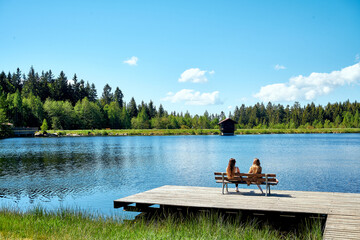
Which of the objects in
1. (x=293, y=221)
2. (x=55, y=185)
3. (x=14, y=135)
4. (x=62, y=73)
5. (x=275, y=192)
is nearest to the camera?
(x=293, y=221)

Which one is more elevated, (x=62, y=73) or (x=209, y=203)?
(x=62, y=73)

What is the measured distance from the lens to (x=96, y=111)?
121 metres

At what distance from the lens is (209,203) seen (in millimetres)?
10562

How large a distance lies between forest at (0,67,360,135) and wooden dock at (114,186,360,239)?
88.6m

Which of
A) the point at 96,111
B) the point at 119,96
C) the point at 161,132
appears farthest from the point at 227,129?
the point at 119,96

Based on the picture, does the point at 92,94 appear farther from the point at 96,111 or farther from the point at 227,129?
the point at 227,129

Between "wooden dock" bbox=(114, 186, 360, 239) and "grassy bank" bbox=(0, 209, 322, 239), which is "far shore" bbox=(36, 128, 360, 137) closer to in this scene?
"wooden dock" bbox=(114, 186, 360, 239)

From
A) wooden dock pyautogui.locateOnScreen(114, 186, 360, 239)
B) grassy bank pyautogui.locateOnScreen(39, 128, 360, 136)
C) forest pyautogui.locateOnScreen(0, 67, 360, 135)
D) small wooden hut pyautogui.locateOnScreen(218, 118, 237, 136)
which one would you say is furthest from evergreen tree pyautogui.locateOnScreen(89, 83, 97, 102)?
wooden dock pyautogui.locateOnScreen(114, 186, 360, 239)

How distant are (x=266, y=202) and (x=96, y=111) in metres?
116

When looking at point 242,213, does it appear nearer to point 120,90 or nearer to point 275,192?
point 275,192

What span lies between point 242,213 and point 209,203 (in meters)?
1.12

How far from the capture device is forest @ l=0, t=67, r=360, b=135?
355 feet

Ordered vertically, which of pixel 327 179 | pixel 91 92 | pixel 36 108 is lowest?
pixel 327 179

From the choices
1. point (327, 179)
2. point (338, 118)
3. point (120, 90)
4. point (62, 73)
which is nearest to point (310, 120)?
point (338, 118)
